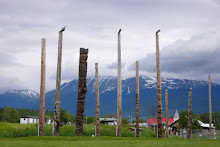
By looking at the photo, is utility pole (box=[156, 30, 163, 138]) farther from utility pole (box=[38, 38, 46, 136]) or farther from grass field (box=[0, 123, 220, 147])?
utility pole (box=[38, 38, 46, 136])

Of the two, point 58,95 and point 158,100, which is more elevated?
point 58,95

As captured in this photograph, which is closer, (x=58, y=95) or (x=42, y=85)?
(x=58, y=95)

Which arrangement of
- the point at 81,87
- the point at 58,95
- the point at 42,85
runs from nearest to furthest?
the point at 81,87 → the point at 58,95 → the point at 42,85

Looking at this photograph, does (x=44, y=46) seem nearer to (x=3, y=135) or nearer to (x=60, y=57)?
(x=60, y=57)

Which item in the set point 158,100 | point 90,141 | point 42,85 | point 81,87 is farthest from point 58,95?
point 158,100

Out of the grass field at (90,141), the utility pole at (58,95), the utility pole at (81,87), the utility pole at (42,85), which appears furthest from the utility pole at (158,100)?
the utility pole at (42,85)

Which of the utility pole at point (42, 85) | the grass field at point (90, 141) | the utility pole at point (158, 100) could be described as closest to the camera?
the grass field at point (90, 141)

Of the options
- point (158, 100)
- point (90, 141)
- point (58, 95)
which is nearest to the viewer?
point (90, 141)

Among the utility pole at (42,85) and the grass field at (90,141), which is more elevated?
the utility pole at (42,85)

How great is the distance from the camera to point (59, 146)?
78.3 ft

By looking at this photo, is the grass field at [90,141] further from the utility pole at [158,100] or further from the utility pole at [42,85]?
the utility pole at [158,100]

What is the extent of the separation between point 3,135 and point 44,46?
959 cm

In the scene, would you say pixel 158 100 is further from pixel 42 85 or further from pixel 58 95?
pixel 42 85

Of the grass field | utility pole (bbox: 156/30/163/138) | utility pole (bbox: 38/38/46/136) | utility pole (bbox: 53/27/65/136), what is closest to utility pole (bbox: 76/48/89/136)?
the grass field
